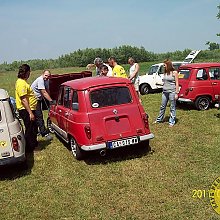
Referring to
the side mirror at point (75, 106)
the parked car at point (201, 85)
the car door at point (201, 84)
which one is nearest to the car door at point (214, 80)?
the parked car at point (201, 85)

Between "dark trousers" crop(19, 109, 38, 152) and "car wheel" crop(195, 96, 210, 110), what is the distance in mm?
5916

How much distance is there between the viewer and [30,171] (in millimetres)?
6594

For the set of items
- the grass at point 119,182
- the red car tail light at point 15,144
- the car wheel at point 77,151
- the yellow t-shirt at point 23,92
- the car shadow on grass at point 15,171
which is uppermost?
the yellow t-shirt at point 23,92

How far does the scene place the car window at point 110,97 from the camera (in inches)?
261

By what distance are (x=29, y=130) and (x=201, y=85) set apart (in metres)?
6.20

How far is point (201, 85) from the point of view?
36.1 feet

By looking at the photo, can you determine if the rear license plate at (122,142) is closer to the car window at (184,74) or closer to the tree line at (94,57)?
the car window at (184,74)

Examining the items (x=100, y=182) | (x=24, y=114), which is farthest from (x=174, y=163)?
(x=24, y=114)

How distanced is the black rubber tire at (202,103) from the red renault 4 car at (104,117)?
4968mm

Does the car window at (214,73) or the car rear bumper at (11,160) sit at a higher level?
the car window at (214,73)

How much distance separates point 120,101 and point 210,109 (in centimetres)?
557

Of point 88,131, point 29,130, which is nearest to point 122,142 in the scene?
point 88,131

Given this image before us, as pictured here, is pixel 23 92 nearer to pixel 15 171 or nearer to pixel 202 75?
pixel 15 171
